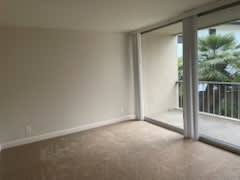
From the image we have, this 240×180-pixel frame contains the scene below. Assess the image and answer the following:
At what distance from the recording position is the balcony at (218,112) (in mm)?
3998

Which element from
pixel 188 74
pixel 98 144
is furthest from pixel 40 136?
pixel 188 74

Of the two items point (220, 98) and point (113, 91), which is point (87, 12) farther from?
point (220, 98)

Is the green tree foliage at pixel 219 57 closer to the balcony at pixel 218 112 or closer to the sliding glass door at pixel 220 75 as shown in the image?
the sliding glass door at pixel 220 75

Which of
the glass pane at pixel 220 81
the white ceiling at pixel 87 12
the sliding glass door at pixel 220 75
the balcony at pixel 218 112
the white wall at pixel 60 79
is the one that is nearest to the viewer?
the white ceiling at pixel 87 12

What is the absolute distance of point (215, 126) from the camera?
4.28m

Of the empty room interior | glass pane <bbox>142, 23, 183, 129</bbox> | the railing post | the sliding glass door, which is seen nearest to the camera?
the empty room interior

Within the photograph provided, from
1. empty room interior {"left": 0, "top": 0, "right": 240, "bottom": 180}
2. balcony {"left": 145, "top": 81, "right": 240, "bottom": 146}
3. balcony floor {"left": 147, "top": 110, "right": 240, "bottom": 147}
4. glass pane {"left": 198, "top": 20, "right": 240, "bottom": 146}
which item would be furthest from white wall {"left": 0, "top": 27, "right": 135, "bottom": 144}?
glass pane {"left": 198, "top": 20, "right": 240, "bottom": 146}

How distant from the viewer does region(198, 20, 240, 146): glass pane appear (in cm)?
360

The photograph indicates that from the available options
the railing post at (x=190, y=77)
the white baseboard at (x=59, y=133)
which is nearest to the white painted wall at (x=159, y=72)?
the white baseboard at (x=59, y=133)

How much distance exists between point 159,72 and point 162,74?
5.1 inches

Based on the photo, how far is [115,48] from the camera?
4.84m

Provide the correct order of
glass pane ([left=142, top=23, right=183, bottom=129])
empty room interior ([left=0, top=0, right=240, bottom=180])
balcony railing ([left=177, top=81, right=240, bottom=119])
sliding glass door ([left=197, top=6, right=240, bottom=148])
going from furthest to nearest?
glass pane ([left=142, top=23, right=183, bottom=129]) → balcony railing ([left=177, top=81, right=240, bottom=119]) → sliding glass door ([left=197, top=6, right=240, bottom=148]) → empty room interior ([left=0, top=0, right=240, bottom=180])

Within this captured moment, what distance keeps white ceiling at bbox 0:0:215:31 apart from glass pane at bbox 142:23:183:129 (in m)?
1.49

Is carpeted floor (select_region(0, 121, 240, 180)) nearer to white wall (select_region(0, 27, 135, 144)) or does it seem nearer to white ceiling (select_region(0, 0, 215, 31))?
white wall (select_region(0, 27, 135, 144))
